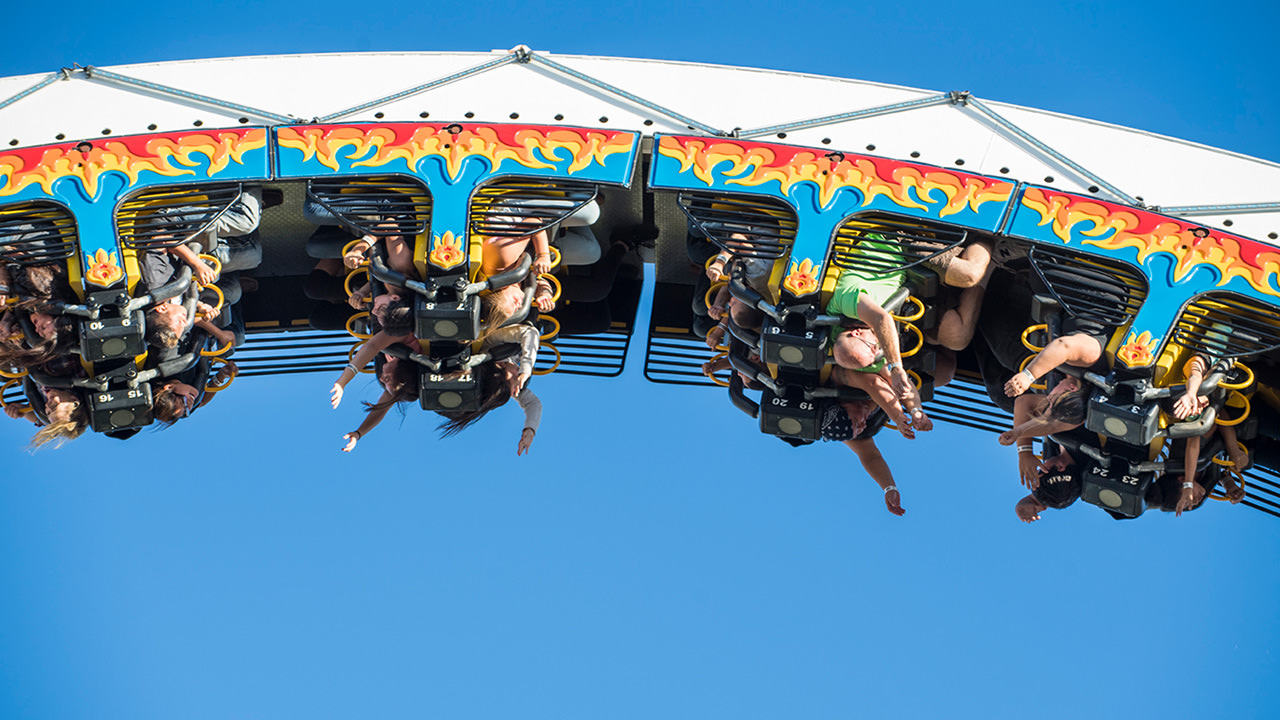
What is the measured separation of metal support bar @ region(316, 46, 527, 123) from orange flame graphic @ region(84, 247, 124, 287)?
244 centimetres

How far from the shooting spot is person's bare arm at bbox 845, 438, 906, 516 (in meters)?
18.7

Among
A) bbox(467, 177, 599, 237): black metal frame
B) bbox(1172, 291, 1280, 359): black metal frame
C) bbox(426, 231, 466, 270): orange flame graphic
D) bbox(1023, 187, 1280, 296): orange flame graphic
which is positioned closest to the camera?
bbox(1172, 291, 1280, 359): black metal frame

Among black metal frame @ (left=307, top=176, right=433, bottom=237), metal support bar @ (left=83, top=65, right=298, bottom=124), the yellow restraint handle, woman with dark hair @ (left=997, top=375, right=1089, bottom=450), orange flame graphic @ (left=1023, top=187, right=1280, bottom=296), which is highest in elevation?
orange flame graphic @ (left=1023, top=187, right=1280, bottom=296)

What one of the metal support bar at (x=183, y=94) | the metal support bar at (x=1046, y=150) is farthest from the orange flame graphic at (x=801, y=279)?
the metal support bar at (x=183, y=94)

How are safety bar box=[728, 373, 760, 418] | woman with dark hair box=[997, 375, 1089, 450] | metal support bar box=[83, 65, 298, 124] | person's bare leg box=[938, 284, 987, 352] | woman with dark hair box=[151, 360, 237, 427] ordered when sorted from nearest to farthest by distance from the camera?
woman with dark hair box=[997, 375, 1089, 450] → person's bare leg box=[938, 284, 987, 352] → metal support bar box=[83, 65, 298, 124] → woman with dark hair box=[151, 360, 237, 427] → safety bar box=[728, 373, 760, 418]

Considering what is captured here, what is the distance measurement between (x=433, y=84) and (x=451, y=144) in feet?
5.05

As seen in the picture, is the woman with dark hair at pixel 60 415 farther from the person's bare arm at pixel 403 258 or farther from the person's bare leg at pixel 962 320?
the person's bare leg at pixel 962 320

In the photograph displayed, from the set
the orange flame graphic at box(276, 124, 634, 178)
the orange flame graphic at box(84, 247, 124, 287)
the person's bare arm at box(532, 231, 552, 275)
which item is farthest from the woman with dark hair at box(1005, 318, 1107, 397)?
the orange flame graphic at box(84, 247, 124, 287)

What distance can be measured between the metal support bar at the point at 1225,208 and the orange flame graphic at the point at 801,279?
3.39m

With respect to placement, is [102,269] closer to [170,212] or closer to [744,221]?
[170,212]

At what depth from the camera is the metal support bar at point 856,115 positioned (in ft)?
59.3

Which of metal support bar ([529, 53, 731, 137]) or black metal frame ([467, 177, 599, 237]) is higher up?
metal support bar ([529, 53, 731, 137])

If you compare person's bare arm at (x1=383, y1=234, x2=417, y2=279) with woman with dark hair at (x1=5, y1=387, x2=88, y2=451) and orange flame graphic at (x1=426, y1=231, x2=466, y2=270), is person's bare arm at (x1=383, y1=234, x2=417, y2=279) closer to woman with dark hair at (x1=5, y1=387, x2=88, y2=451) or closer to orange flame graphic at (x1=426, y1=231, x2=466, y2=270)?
orange flame graphic at (x1=426, y1=231, x2=466, y2=270)

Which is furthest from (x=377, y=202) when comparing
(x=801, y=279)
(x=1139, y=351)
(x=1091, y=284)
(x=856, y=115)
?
(x=1139, y=351)
